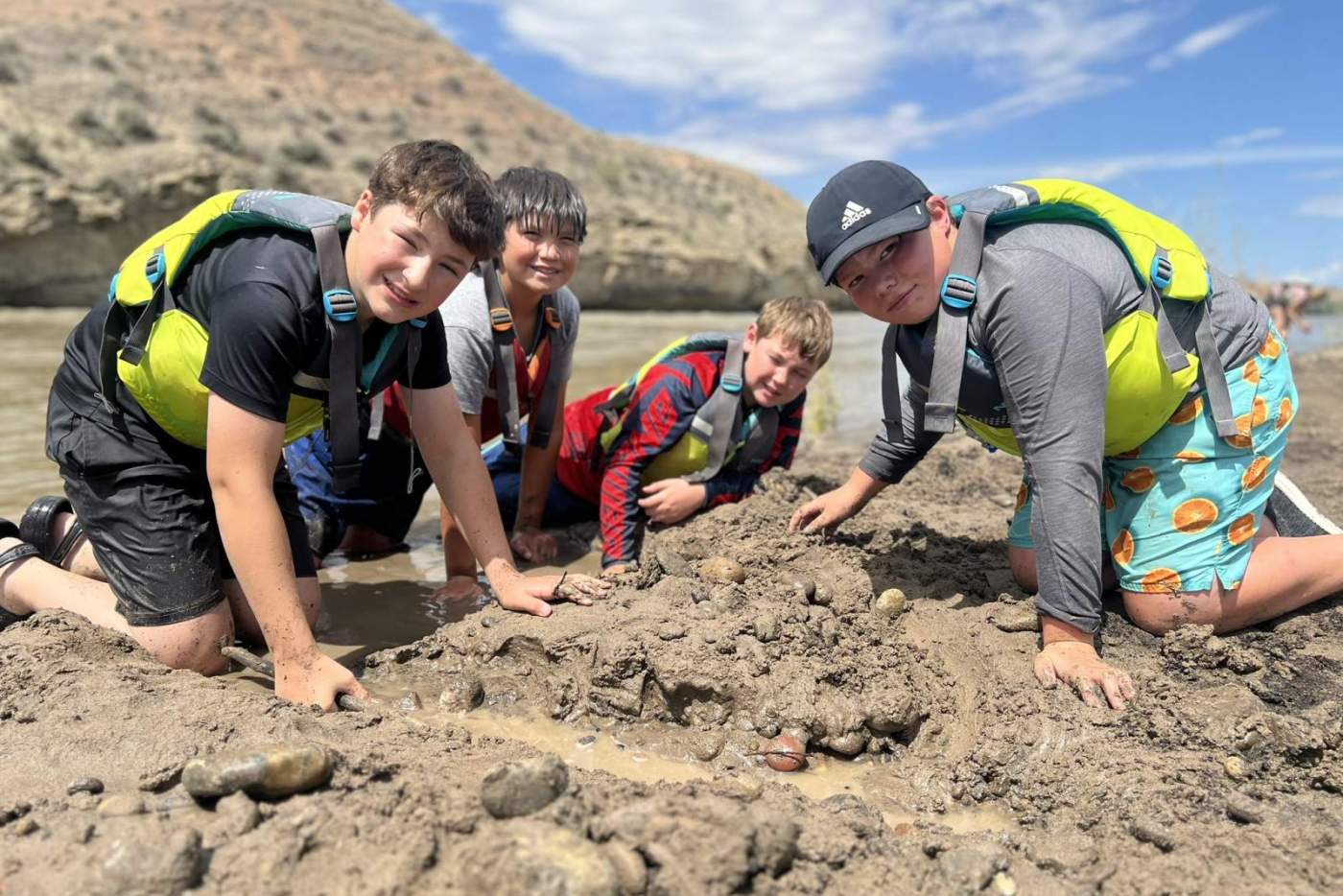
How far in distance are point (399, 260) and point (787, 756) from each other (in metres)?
1.75

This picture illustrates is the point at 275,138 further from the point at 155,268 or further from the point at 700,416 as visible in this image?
the point at 155,268

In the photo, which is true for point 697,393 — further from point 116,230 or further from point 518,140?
point 518,140

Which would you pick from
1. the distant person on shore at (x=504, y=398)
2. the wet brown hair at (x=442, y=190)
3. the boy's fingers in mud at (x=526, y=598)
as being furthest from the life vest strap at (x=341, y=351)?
the distant person on shore at (x=504, y=398)

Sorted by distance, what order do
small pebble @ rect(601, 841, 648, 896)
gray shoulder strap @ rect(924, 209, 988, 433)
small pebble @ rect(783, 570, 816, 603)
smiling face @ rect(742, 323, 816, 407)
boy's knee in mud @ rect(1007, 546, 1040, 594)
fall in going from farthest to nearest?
smiling face @ rect(742, 323, 816, 407)
boy's knee in mud @ rect(1007, 546, 1040, 594)
small pebble @ rect(783, 570, 816, 603)
gray shoulder strap @ rect(924, 209, 988, 433)
small pebble @ rect(601, 841, 648, 896)

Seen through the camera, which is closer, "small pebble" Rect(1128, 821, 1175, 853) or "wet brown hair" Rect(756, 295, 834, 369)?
"small pebble" Rect(1128, 821, 1175, 853)

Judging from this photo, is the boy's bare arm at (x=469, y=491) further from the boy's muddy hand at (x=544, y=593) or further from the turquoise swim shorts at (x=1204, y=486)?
the turquoise swim shorts at (x=1204, y=486)

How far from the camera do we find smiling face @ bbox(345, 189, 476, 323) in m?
2.60

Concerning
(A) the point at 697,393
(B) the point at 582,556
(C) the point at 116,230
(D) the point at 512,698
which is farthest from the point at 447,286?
(C) the point at 116,230

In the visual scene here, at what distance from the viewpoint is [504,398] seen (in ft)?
13.7

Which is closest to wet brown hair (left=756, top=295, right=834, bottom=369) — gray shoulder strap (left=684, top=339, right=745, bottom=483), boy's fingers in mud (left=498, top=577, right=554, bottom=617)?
gray shoulder strap (left=684, top=339, right=745, bottom=483)

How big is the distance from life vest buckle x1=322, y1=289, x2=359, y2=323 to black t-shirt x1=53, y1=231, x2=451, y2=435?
73 mm

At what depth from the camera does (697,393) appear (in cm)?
431

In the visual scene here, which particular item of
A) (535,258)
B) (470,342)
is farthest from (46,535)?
(535,258)

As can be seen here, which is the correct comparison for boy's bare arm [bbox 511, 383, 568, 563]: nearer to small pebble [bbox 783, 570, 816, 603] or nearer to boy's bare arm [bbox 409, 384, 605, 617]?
boy's bare arm [bbox 409, 384, 605, 617]
